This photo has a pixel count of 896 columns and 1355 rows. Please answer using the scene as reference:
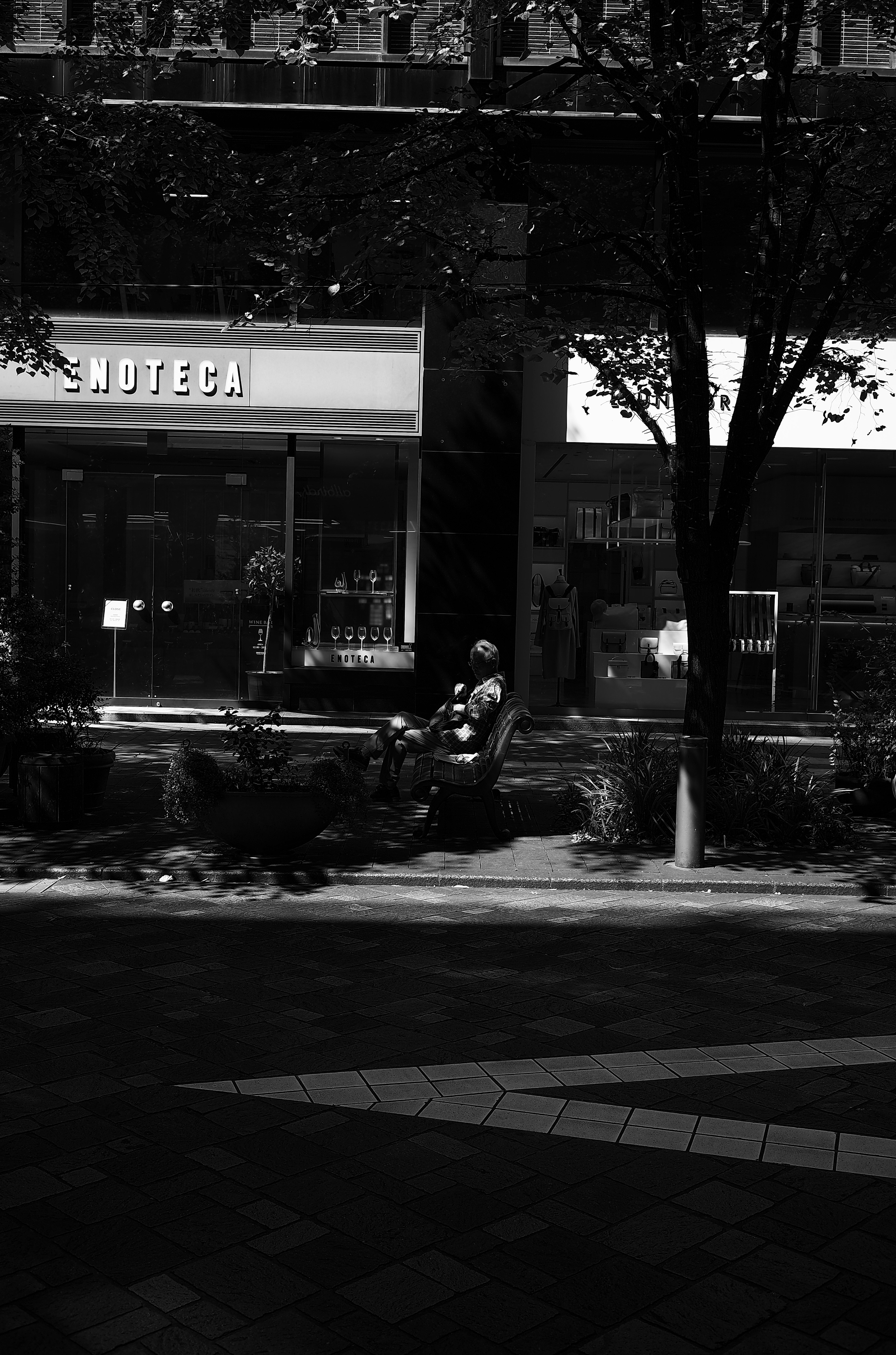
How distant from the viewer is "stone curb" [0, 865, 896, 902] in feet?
28.7

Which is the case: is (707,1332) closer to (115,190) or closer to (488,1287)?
(488,1287)

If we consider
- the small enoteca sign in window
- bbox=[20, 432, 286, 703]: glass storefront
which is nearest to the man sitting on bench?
bbox=[20, 432, 286, 703]: glass storefront

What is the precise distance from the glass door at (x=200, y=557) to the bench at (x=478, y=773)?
9661 mm

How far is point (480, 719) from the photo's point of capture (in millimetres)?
10375

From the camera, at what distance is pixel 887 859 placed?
31.2 ft

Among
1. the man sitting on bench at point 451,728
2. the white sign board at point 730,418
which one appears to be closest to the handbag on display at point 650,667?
the white sign board at point 730,418

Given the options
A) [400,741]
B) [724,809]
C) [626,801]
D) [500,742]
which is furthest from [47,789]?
[724,809]

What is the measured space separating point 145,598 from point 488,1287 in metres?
16.6

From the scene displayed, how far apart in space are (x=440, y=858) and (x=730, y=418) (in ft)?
36.0

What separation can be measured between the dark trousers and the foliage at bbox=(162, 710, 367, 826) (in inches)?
59.2

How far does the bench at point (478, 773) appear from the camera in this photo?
32.6ft

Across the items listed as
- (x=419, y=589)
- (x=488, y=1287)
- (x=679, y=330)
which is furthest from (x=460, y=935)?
(x=419, y=589)

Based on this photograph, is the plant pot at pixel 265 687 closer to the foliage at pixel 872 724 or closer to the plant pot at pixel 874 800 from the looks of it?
the foliage at pixel 872 724

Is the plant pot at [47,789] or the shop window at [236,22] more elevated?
the shop window at [236,22]
